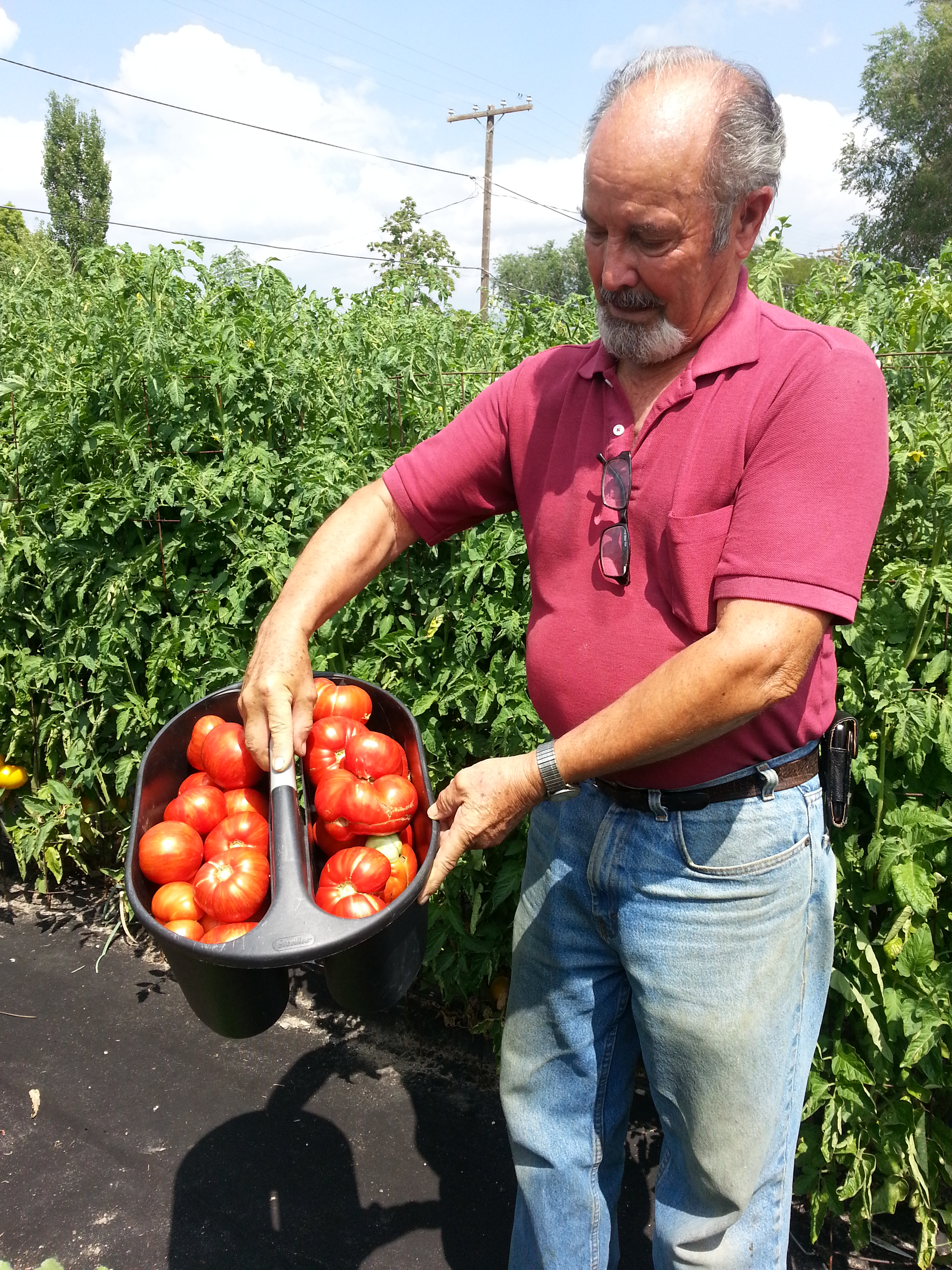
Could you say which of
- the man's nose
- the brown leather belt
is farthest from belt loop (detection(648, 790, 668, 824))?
the man's nose

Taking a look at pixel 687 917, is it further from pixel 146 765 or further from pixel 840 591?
pixel 146 765

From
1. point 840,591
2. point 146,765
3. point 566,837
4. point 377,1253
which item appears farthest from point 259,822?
point 377,1253

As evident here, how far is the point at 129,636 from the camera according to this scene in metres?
3.27

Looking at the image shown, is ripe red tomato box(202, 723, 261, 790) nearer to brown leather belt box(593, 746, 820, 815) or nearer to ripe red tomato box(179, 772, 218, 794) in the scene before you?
ripe red tomato box(179, 772, 218, 794)

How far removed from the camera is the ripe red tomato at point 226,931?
1595 mm

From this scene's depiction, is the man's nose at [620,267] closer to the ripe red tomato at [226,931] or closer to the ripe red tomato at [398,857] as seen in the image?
the ripe red tomato at [398,857]

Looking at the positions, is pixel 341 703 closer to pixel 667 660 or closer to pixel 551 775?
pixel 551 775

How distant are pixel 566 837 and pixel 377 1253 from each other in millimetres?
1397

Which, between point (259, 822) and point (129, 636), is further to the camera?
point (129, 636)

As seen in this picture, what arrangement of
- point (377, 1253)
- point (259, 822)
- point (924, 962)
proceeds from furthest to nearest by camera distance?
point (377, 1253) → point (924, 962) → point (259, 822)

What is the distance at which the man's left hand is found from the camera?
1.67 meters

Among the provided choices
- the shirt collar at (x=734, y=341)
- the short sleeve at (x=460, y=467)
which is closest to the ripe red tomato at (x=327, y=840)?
the short sleeve at (x=460, y=467)

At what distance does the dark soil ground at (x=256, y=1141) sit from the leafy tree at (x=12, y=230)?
122ft

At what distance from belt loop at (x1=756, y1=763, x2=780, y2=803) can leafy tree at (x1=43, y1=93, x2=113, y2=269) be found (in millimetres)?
57920
